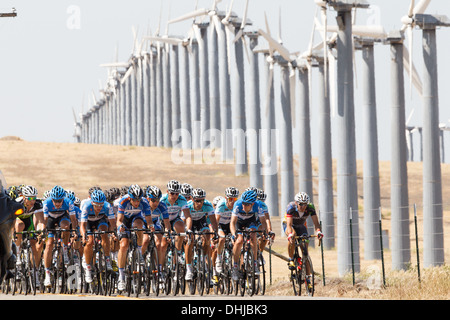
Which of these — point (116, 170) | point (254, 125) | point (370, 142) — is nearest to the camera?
point (370, 142)

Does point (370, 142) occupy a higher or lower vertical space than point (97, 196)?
higher

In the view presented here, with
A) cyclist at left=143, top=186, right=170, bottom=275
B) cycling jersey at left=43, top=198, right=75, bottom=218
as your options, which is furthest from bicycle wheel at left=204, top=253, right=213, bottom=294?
cycling jersey at left=43, top=198, right=75, bottom=218

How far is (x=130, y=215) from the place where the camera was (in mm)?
18578

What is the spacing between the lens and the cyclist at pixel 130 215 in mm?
18109

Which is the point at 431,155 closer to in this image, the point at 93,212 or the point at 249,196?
the point at 249,196

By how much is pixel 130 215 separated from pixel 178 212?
1.40 metres

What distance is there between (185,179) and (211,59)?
8.97 meters

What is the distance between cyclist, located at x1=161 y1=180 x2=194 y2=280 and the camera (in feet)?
63.4

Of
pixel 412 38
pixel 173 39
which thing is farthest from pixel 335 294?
pixel 173 39

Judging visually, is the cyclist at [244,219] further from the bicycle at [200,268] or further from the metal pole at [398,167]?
the metal pole at [398,167]

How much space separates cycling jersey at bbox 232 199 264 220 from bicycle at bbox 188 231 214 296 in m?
1.13

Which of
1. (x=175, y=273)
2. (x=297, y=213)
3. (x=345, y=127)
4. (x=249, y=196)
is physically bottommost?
(x=175, y=273)

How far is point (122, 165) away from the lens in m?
79.1

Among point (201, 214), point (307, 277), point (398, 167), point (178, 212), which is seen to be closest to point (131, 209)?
point (178, 212)
